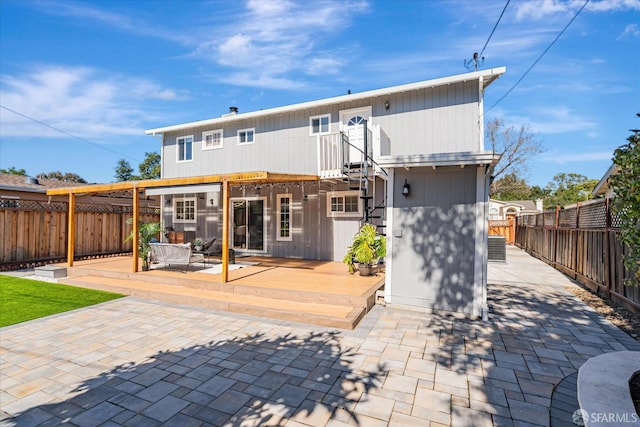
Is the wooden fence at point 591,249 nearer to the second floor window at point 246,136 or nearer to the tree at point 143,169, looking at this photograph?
the second floor window at point 246,136

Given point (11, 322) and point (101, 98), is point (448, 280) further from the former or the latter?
point (101, 98)

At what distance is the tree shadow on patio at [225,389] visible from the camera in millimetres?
2584

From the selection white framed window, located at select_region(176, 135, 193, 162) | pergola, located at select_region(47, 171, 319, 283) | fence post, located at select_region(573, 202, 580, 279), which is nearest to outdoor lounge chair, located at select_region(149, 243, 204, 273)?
pergola, located at select_region(47, 171, 319, 283)

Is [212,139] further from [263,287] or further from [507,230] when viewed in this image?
[507,230]

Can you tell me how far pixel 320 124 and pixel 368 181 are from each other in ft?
7.88

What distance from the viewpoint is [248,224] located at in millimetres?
10750

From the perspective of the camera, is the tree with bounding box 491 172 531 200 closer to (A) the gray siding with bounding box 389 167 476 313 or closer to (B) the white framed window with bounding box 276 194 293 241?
(B) the white framed window with bounding box 276 194 293 241

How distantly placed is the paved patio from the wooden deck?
0.83 ft

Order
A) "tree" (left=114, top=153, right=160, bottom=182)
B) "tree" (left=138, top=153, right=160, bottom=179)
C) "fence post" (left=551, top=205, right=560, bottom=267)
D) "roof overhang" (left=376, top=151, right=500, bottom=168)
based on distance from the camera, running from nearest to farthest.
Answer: "roof overhang" (left=376, top=151, right=500, bottom=168) < "fence post" (left=551, top=205, right=560, bottom=267) < "tree" (left=114, top=153, right=160, bottom=182) < "tree" (left=138, top=153, right=160, bottom=179)

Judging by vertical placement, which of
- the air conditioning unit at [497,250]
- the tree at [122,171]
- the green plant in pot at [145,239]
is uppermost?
the tree at [122,171]

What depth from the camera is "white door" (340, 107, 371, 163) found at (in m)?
7.95

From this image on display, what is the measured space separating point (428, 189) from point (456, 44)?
574cm

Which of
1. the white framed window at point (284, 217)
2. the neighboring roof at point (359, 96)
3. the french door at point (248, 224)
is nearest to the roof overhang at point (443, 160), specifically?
the neighboring roof at point (359, 96)

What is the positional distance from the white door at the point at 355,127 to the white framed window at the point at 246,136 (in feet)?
10.7
